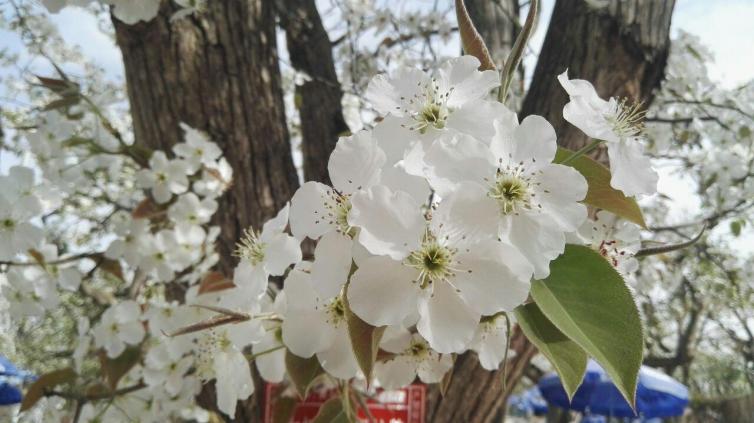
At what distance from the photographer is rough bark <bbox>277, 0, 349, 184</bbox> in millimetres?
1854

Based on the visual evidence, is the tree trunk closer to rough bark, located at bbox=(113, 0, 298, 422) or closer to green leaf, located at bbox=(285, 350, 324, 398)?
rough bark, located at bbox=(113, 0, 298, 422)

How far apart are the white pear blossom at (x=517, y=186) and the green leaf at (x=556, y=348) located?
0.06 m

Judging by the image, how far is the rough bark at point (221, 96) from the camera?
150cm

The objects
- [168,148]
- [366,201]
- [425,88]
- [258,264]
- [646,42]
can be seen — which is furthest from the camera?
[168,148]

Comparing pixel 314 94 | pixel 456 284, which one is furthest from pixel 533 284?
pixel 314 94

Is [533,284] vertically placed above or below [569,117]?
below

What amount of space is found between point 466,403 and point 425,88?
103 cm

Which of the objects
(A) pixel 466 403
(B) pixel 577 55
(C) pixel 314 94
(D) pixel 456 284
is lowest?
(A) pixel 466 403

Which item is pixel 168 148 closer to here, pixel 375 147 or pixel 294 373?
pixel 294 373

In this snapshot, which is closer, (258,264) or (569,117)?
(569,117)

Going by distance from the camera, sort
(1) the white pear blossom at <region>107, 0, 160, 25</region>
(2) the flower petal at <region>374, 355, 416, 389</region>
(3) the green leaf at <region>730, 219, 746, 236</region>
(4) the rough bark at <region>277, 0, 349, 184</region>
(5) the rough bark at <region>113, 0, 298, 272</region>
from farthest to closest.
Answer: (3) the green leaf at <region>730, 219, 746, 236</region> → (4) the rough bark at <region>277, 0, 349, 184</region> → (5) the rough bark at <region>113, 0, 298, 272</region> → (1) the white pear blossom at <region>107, 0, 160, 25</region> → (2) the flower petal at <region>374, 355, 416, 389</region>

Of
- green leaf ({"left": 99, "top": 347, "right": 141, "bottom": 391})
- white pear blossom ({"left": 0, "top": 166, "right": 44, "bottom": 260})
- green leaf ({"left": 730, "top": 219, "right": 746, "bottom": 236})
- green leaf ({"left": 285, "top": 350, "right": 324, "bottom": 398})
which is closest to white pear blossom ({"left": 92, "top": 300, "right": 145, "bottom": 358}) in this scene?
green leaf ({"left": 99, "top": 347, "right": 141, "bottom": 391})

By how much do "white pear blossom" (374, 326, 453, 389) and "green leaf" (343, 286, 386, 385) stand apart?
0.60 ft

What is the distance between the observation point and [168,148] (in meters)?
1.54
